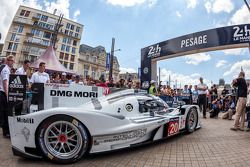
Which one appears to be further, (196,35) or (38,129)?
(196,35)

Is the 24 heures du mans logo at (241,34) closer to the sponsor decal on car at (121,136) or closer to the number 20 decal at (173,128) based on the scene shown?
the number 20 decal at (173,128)

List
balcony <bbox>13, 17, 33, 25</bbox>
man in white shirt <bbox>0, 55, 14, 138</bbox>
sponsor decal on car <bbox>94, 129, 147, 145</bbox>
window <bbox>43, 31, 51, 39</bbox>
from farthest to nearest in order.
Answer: window <bbox>43, 31, 51, 39</bbox> → balcony <bbox>13, 17, 33, 25</bbox> → man in white shirt <bbox>0, 55, 14, 138</bbox> → sponsor decal on car <bbox>94, 129, 147, 145</bbox>

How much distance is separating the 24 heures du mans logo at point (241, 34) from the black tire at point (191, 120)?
6.11m

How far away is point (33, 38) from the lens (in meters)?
51.1

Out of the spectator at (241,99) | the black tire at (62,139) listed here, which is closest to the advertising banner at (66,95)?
the black tire at (62,139)

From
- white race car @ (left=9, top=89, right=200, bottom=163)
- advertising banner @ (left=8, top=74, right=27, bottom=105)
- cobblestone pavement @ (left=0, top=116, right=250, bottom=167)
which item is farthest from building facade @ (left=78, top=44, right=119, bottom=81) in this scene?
white race car @ (left=9, top=89, right=200, bottom=163)

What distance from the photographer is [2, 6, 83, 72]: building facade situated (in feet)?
163

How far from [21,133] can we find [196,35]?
9.82 metres

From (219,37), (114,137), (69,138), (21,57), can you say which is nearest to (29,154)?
(69,138)

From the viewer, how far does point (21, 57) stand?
162ft

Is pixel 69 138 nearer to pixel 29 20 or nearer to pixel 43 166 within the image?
pixel 43 166

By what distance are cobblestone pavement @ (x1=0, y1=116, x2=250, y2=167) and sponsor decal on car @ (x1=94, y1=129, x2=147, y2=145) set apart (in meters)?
0.25

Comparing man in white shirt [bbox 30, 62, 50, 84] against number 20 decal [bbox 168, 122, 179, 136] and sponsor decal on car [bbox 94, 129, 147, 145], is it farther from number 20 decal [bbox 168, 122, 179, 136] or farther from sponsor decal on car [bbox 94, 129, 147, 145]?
number 20 decal [bbox 168, 122, 179, 136]

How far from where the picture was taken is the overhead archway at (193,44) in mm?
8773
